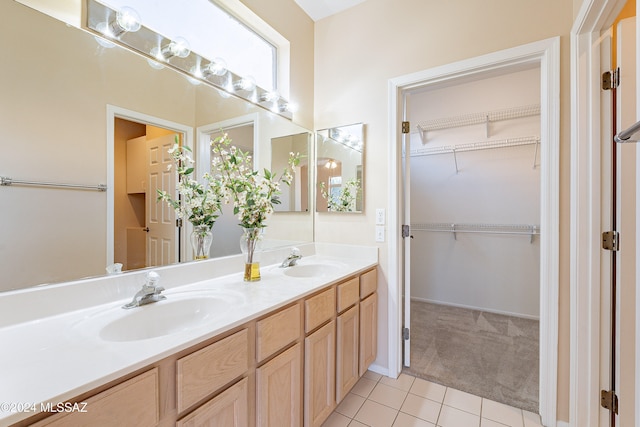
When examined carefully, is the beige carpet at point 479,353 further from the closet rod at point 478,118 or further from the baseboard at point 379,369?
the closet rod at point 478,118

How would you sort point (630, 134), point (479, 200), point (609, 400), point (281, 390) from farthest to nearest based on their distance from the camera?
point (479, 200) → point (609, 400) → point (281, 390) → point (630, 134)

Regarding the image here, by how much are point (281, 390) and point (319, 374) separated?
11.8 inches

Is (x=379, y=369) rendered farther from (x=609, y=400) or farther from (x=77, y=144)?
(x=77, y=144)

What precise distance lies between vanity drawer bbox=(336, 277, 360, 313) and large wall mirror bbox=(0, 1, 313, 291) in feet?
2.72

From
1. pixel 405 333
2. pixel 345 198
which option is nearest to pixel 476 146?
pixel 345 198

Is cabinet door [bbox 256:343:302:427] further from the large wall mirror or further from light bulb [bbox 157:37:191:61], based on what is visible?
light bulb [bbox 157:37:191:61]

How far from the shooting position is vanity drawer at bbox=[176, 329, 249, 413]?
0.79m

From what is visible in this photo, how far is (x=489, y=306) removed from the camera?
3146 mm

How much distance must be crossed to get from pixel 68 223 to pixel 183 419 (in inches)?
33.3

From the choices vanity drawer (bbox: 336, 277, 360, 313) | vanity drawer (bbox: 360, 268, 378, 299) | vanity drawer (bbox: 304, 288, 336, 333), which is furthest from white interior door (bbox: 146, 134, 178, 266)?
vanity drawer (bbox: 360, 268, 378, 299)

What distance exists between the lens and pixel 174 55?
1423 mm

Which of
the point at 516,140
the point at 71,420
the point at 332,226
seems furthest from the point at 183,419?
the point at 516,140

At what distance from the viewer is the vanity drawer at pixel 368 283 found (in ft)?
5.99

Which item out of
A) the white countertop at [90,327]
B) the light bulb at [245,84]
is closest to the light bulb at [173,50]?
the light bulb at [245,84]
